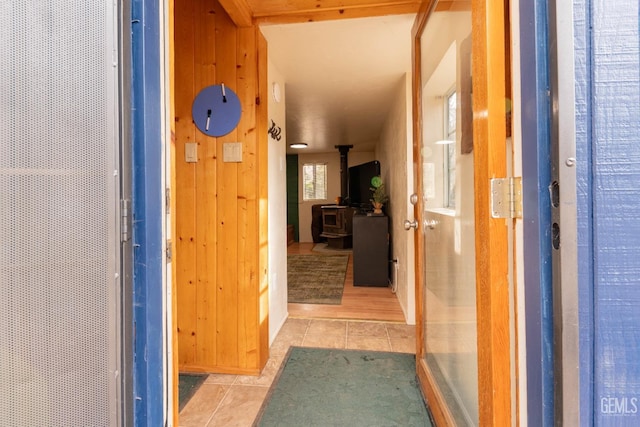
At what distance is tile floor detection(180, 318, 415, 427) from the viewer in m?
1.53

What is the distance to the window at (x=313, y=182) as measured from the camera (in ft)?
24.9

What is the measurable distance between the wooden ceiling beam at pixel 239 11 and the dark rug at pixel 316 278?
2516 millimetres

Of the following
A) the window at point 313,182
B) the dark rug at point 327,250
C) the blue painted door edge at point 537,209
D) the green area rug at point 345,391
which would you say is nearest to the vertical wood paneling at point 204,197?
the green area rug at point 345,391

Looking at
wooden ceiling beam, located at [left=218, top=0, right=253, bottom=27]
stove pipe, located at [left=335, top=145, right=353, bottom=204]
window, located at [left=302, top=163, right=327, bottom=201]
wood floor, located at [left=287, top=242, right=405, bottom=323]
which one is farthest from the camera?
window, located at [left=302, top=163, right=327, bottom=201]

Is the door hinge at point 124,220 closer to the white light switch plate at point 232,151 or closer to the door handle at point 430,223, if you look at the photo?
the white light switch plate at point 232,151

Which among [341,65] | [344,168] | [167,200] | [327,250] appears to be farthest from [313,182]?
[167,200]

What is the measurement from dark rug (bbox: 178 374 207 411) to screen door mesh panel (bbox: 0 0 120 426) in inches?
45.4

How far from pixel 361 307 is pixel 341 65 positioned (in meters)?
2.28

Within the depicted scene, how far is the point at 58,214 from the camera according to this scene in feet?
1.94

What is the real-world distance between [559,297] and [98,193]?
1054mm

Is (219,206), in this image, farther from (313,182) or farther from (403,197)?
(313,182)

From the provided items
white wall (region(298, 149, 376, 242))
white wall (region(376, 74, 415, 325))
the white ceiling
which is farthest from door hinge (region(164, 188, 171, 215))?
white wall (region(298, 149, 376, 242))

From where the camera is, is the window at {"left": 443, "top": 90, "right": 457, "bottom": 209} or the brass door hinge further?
the window at {"left": 443, "top": 90, "right": 457, "bottom": 209}

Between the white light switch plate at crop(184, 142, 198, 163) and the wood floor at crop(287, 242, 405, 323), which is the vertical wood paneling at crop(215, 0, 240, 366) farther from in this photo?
the wood floor at crop(287, 242, 405, 323)
